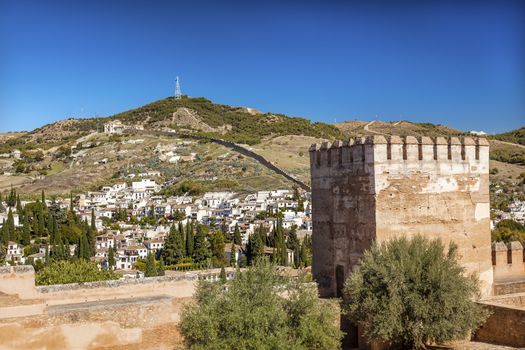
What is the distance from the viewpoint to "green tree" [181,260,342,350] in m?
8.98

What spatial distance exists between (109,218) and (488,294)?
261ft

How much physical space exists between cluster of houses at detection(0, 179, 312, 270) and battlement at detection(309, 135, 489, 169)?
4608cm

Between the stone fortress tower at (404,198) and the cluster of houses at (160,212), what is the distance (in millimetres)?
45687

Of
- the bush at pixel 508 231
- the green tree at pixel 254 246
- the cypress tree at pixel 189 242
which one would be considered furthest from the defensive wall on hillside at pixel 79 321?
the cypress tree at pixel 189 242

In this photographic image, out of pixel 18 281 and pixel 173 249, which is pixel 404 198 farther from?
pixel 173 249

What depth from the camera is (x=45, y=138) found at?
509ft

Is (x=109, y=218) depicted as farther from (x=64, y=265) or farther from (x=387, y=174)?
(x=387, y=174)

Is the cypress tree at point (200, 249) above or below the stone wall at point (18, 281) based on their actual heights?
below

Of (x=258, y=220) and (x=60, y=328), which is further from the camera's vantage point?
(x=258, y=220)

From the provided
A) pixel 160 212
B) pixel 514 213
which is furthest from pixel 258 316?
pixel 160 212

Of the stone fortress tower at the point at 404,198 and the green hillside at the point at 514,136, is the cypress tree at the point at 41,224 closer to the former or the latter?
the stone fortress tower at the point at 404,198

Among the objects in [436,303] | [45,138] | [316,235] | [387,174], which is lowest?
[436,303]

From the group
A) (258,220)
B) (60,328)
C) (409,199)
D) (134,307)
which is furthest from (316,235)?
(258,220)

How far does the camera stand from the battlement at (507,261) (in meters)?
12.8
